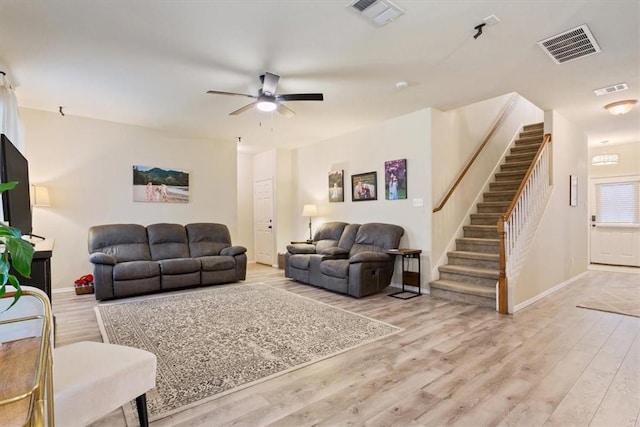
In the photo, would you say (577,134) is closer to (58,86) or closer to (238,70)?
(238,70)

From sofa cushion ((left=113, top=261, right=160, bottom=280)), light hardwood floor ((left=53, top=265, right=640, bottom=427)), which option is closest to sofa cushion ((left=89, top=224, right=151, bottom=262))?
sofa cushion ((left=113, top=261, right=160, bottom=280))

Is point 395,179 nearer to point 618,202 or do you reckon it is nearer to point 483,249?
point 483,249

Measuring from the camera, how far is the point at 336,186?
6.42 metres

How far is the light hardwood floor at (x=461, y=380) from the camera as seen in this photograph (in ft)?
6.10

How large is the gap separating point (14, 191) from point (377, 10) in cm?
303

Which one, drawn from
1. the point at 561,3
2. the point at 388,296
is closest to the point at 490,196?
the point at 388,296

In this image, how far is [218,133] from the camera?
614cm

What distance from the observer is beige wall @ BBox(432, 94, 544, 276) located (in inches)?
194

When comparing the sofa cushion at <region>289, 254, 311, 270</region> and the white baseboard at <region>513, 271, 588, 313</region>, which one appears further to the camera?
the sofa cushion at <region>289, 254, 311, 270</region>

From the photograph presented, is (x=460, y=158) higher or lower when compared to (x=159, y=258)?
higher

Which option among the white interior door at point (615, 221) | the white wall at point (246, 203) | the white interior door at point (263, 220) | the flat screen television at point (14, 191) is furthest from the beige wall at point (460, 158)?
the white wall at point (246, 203)

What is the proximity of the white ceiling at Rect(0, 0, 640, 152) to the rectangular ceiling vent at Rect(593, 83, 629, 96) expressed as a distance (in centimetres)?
7

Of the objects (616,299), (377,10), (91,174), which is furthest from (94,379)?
(616,299)

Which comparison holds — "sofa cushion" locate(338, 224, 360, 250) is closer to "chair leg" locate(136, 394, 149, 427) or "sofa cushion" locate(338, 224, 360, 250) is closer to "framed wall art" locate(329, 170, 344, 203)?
"framed wall art" locate(329, 170, 344, 203)
